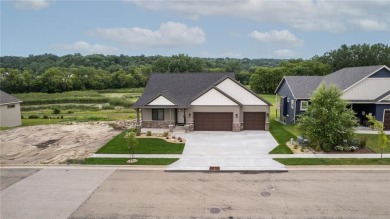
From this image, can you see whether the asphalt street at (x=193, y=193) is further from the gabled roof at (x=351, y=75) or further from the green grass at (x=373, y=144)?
the gabled roof at (x=351, y=75)

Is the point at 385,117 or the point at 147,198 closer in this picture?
the point at 147,198

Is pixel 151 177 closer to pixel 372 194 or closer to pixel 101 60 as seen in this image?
pixel 372 194

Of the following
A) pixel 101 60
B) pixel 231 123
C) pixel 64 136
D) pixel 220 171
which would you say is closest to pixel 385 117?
pixel 231 123

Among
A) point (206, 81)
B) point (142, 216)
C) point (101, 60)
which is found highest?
point (101, 60)

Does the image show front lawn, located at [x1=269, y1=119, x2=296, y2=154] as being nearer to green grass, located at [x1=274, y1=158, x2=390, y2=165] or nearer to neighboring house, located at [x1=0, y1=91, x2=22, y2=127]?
green grass, located at [x1=274, y1=158, x2=390, y2=165]

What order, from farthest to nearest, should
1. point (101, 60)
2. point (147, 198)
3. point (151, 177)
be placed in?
point (101, 60) < point (151, 177) < point (147, 198)

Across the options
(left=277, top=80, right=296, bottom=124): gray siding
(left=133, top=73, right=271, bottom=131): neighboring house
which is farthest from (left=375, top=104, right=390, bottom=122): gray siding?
(left=133, top=73, right=271, bottom=131): neighboring house

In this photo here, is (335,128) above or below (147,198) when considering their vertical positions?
above
